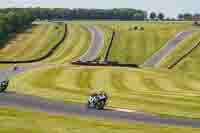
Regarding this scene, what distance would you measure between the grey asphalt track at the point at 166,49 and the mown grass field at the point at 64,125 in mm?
104010

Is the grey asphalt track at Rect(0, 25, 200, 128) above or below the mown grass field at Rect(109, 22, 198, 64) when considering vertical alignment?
above

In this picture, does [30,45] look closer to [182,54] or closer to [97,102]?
[182,54]

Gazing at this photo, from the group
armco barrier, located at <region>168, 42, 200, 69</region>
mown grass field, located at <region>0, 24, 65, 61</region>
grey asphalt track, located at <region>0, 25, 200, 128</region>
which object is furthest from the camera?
mown grass field, located at <region>0, 24, 65, 61</region>

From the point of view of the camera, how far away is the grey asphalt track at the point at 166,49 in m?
151

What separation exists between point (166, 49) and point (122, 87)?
286ft

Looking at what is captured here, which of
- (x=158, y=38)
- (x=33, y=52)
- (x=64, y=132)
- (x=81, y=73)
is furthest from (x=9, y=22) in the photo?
(x=64, y=132)

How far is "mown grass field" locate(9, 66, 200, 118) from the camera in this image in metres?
57.5

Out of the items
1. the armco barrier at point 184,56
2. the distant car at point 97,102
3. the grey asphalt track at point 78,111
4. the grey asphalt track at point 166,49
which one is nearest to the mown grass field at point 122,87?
the grey asphalt track at point 78,111

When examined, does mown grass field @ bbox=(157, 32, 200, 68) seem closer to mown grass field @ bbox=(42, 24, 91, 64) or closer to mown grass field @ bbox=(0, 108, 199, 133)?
mown grass field @ bbox=(42, 24, 91, 64)

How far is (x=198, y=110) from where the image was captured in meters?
54.0

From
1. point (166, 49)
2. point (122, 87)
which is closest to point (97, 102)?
point (122, 87)

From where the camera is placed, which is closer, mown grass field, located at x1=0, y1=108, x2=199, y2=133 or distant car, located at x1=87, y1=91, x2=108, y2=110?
mown grass field, located at x1=0, y1=108, x2=199, y2=133

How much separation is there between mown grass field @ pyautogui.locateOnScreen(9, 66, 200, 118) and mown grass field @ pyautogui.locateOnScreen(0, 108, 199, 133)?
1017cm

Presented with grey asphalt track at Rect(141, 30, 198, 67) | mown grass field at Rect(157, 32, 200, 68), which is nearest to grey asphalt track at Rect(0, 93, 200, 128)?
mown grass field at Rect(157, 32, 200, 68)
